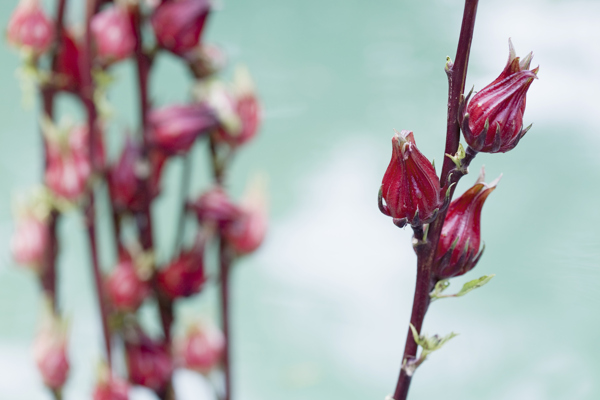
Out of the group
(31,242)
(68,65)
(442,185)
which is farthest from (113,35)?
(442,185)

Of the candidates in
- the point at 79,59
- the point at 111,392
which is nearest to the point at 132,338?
the point at 111,392

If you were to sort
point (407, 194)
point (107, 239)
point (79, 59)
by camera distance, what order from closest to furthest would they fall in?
point (407, 194) → point (79, 59) → point (107, 239)

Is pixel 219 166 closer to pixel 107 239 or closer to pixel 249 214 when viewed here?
pixel 249 214

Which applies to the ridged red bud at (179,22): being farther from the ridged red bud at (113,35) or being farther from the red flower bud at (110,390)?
the red flower bud at (110,390)

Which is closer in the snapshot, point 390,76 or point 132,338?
point 132,338

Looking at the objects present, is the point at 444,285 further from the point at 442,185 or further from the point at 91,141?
the point at 91,141

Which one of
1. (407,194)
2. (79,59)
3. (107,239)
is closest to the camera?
(407,194)
